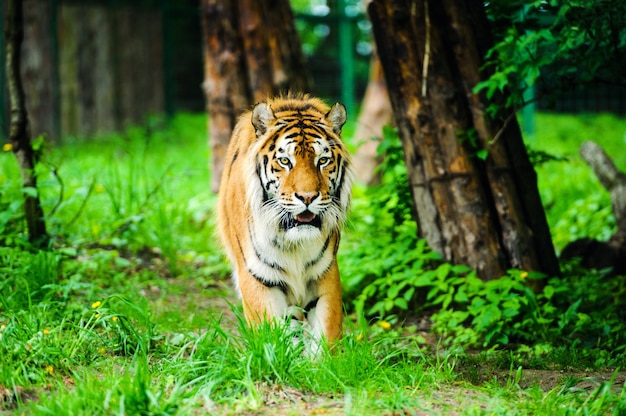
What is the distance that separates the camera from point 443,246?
5.55 m

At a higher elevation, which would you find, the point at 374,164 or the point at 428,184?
the point at 374,164

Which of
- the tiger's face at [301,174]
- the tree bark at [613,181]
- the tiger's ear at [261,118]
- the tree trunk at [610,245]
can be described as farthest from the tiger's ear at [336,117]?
the tree bark at [613,181]

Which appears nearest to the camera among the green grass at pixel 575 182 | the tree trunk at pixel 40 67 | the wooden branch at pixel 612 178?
the wooden branch at pixel 612 178

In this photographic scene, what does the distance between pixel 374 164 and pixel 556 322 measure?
4.87 meters

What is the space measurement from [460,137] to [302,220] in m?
1.56

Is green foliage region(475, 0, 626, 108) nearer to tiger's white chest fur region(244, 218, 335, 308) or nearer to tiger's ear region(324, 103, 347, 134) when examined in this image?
tiger's ear region(324, 103, 347, 134)

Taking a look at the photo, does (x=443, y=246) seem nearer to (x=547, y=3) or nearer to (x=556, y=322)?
(x=556, y=322)

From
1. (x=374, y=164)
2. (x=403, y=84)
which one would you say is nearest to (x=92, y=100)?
(x=374, y=164)

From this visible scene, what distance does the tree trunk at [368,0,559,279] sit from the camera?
17.5ft

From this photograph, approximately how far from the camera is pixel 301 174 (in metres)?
4.27

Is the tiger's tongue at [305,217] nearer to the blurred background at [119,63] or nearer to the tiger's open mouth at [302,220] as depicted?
the tiger's open mouth at [302,220]

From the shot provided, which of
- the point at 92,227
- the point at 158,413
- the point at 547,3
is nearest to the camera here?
the point at 158,413

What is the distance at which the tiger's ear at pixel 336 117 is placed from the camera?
4562mm

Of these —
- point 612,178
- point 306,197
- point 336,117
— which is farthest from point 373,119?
point 306,197
